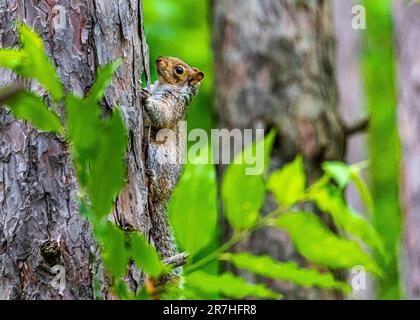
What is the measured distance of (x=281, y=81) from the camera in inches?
169

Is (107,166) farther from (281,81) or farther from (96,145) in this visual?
(281,81)

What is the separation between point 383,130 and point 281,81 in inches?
225

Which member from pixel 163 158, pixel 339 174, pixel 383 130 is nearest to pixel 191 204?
pixel 163 158

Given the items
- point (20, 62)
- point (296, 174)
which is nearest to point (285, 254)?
point (296, 174)

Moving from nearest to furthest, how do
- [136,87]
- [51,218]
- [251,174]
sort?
[51,218], [136,87], [251,174]

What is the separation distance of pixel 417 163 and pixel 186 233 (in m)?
3.72

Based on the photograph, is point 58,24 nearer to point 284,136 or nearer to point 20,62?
point 20,62

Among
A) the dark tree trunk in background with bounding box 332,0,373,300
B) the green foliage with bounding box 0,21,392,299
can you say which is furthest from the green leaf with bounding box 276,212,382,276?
the dark tree trunk in background with bounding box 332,0,373,300

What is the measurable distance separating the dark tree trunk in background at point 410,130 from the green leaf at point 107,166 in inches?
168

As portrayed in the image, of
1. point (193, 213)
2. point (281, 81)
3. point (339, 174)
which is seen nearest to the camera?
point (193, 213)

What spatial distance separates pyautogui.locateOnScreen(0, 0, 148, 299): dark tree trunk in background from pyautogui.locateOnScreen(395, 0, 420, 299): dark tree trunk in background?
3.71 meters

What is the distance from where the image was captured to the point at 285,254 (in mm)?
4234

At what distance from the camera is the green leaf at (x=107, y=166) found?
0.93 meters

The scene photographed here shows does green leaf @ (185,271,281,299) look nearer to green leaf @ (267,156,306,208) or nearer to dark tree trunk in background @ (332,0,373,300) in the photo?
green leaf @ (267,156,306,208)
